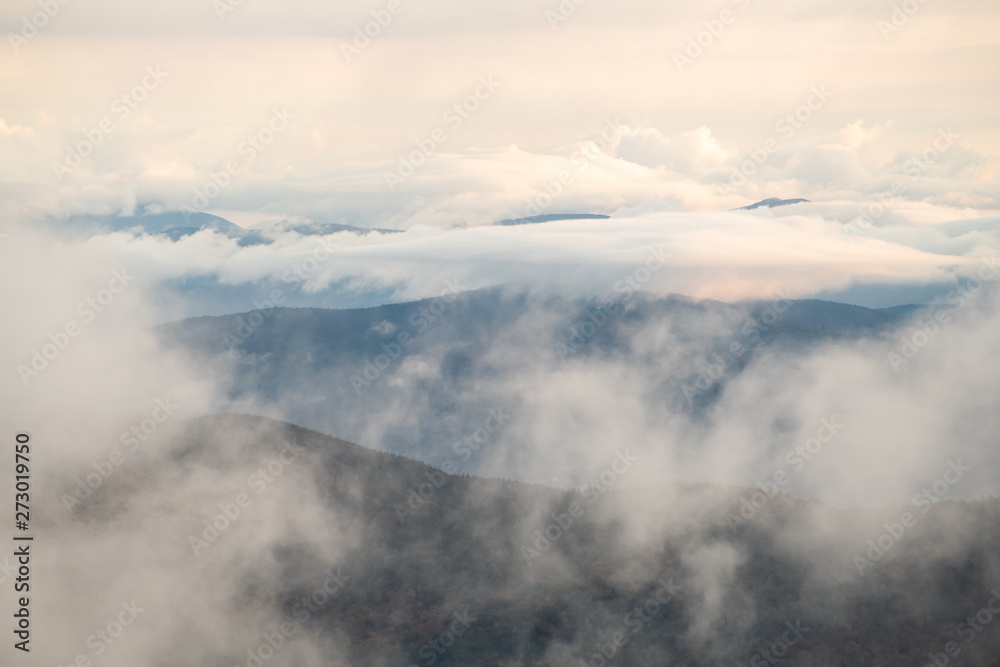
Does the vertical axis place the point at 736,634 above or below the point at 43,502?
below

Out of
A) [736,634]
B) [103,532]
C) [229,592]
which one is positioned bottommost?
[736,634]

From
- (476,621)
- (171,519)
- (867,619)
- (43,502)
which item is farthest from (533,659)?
(43,502)

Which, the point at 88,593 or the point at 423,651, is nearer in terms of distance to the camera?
the point at 88,593

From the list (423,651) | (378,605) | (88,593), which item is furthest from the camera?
(378,605)

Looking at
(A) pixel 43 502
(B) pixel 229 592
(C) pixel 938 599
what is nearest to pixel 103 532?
(A) pixel 43 502

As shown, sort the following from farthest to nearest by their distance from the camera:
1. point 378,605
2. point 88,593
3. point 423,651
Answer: point 378,605
point 423,651
point 88,593

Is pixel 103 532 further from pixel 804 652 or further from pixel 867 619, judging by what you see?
pixel 867 619

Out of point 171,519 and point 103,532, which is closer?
point 103,532

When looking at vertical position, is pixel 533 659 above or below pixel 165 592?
below

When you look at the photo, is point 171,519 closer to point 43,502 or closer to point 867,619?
point 43,502
